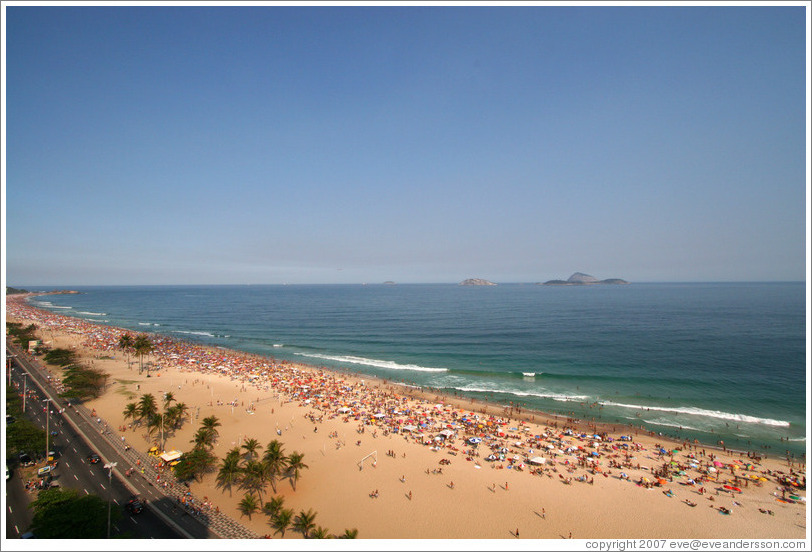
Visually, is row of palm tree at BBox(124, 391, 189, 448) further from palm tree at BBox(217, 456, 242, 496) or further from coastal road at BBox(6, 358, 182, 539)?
palm tree at BBox(217, 456, 242, 496)

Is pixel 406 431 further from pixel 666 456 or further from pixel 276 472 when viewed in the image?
pixel 666 456

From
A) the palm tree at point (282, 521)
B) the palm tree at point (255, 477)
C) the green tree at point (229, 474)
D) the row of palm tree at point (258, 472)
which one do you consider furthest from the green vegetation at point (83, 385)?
the palm tree at point (282, 521)

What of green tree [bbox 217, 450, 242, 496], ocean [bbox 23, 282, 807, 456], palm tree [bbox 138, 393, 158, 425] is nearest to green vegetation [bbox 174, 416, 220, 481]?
green tree [bbox 217, 450, 242, 496]

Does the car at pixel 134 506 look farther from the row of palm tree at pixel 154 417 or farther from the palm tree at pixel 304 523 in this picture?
the palm tree at pixel 304 523

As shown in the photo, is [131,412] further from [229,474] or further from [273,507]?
[273,507]

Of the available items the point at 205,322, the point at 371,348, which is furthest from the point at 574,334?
the point at 205,322

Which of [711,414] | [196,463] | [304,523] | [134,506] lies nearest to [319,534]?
[304,523]
